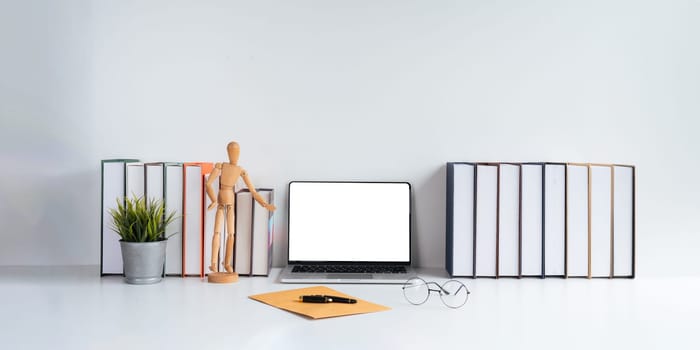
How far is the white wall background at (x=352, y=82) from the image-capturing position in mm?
1623

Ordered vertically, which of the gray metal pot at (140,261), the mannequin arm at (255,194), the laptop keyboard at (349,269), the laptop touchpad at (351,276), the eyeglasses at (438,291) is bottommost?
the eyeglasses at (438,291)

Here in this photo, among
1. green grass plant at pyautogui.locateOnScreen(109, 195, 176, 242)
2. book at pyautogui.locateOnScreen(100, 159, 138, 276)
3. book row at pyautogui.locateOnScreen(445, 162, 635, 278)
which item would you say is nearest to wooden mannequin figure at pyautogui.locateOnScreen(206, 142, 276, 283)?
green grass plant at pyautogui.locateOnScreen(109, 195, 176, 242)

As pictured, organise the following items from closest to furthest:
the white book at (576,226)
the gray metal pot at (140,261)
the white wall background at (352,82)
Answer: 1. the gray metal pot at (140,261)
2. the white book at (576,226)
3. the white wall background at (352,82)

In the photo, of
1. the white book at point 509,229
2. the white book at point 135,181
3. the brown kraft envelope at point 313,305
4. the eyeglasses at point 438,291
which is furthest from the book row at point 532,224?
the white book at point 135,181

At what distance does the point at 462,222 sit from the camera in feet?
4.90

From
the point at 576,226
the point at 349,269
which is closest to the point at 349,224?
the point at 349,269

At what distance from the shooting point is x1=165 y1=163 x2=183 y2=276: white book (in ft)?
4.87

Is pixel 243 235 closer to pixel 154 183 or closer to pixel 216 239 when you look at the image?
pixel 216 239

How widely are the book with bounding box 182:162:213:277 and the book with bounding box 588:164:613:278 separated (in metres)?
0.93

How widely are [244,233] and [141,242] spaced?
0.77ft

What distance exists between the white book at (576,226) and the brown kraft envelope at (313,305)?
1.81 ft

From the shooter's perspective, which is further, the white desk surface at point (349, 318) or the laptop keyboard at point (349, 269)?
the laptop keyboard at point (349, 269)

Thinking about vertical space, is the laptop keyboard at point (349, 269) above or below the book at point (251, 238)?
below

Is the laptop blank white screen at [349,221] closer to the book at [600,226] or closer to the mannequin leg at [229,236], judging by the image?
the mannequin leg at [229,236]
